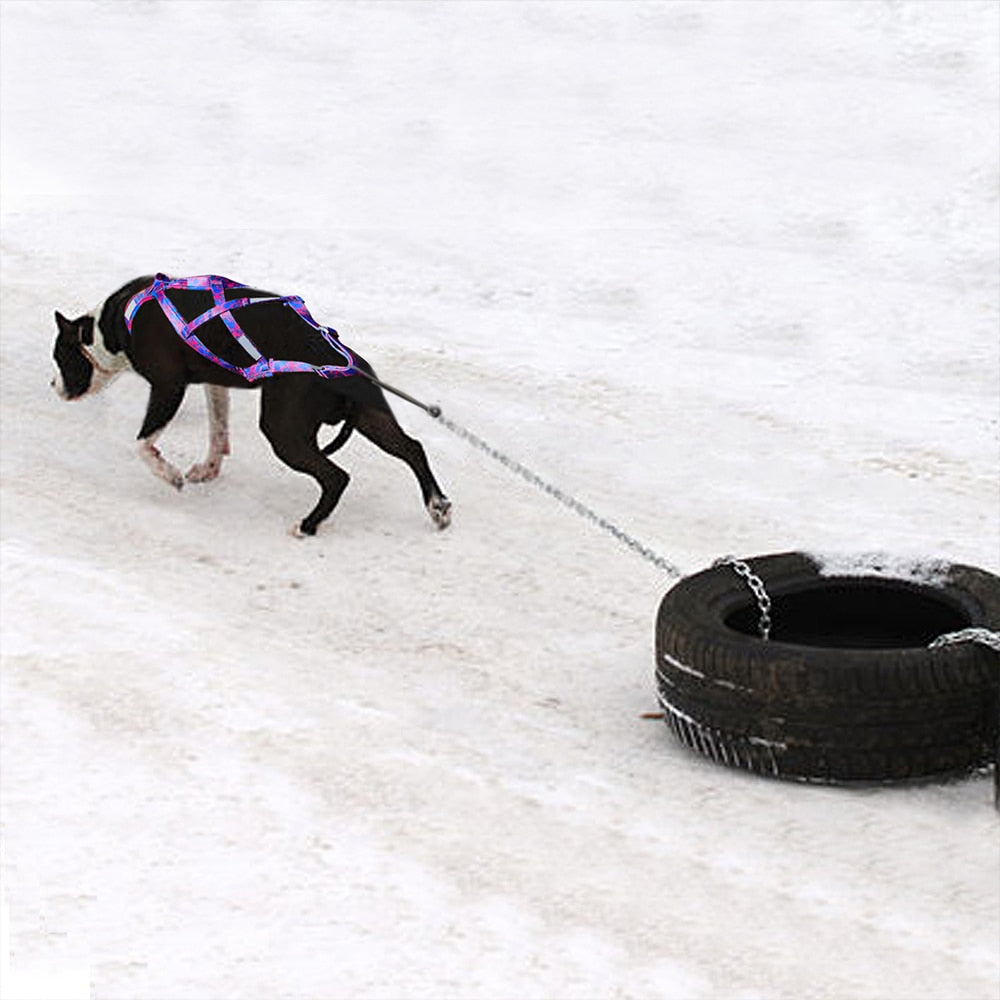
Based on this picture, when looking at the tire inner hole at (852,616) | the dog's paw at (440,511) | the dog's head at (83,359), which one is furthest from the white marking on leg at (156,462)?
the tire inner hole at (852,616)

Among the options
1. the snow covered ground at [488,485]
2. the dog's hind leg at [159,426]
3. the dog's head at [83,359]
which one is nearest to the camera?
the snow covered ground at [488,485]

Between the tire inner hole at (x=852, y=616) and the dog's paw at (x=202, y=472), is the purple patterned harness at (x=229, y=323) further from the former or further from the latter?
the tire inner hole at (x=852, y=616)

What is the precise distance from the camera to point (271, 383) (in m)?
8.64

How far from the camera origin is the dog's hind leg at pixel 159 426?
893cm

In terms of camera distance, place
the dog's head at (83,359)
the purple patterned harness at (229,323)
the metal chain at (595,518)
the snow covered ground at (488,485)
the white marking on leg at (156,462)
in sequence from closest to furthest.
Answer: the snow covered ground at (488,485) < the metal chain at (595,518) < the purple patterned harness at (229,323) < the white marking on leg at (156,462) < the dog's head at (83,359)

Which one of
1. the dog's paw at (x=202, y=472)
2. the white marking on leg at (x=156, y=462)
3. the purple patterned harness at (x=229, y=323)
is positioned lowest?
the dog's paw at (x=202, y=472)

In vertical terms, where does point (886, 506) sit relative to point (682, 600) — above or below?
below

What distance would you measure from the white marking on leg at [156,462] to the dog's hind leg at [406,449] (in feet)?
2.90

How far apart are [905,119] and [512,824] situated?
858 cm

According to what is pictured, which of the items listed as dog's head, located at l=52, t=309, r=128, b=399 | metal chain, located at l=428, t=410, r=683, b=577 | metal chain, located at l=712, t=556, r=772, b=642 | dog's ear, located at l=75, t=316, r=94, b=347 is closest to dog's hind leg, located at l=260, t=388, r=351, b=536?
metal chain, located at l=428, t=410, r=683, b=577

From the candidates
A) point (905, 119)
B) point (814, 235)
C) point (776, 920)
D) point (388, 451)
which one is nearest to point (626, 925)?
point (776, 920)

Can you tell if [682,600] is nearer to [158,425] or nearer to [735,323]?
[158,425]

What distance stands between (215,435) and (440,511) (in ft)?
3.87

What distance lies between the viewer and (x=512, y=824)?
6.14 metres
